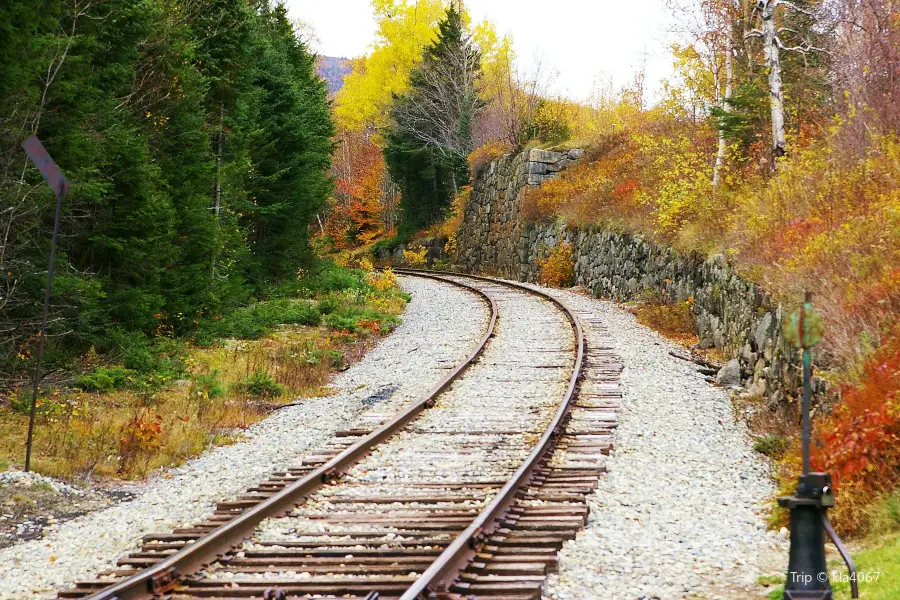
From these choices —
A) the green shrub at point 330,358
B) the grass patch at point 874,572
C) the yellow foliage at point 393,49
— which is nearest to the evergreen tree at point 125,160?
the green shrub at point 330,358

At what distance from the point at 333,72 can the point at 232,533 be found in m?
141

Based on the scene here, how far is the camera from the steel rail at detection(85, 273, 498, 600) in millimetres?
4875

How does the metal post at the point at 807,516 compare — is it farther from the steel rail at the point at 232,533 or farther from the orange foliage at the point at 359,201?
the orange foliage at the point at 359,201

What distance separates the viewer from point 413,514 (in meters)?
6.62

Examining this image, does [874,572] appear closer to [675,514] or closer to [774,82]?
[675,514]

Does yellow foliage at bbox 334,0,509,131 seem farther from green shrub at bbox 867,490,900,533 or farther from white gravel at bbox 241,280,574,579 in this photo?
green shrub at bbox 867,490,900,533

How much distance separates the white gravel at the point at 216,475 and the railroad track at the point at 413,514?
0.38 meters

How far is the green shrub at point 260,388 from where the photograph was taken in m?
12.4

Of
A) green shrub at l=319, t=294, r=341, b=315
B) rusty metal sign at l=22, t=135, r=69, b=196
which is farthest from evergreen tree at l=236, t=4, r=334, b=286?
rusty metal sign at l=22, t=135, r=69, b=196

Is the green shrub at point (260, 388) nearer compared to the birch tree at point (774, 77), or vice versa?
the green shrub at point (260, 388)

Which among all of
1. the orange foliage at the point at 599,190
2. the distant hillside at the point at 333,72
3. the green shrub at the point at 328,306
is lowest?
the green shrub at the point at 328,306

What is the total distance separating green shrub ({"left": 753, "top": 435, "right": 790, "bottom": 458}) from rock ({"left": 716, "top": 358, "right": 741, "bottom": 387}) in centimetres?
400

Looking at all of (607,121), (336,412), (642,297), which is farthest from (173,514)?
(607,121)

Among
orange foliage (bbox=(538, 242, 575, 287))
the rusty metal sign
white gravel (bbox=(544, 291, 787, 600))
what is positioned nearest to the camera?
white gravel (bbox=(544, 291, 787, 600))
